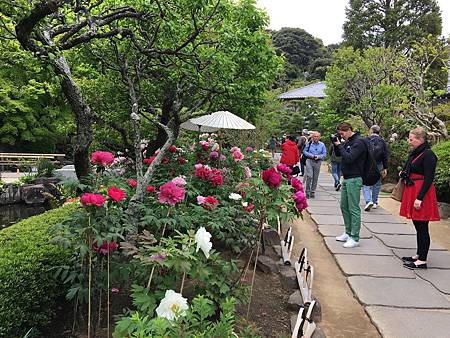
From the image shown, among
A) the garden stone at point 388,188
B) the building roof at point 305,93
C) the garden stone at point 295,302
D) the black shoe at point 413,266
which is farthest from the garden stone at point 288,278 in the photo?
the building roof at point 305,93

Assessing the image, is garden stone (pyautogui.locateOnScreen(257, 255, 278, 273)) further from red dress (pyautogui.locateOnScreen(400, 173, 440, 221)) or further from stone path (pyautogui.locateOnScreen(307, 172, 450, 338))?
red dress (pyautogui.locateOnScreen(400, 173, 440, 221))

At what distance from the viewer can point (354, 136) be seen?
15.7 ft

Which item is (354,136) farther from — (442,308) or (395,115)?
(395,115)

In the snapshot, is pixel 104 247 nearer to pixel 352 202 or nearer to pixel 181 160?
pixel 181 160

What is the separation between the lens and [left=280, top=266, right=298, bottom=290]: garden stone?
3.67m

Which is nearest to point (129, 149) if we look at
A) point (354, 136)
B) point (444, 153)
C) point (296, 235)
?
point (296, 235)

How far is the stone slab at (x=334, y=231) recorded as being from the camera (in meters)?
5.58

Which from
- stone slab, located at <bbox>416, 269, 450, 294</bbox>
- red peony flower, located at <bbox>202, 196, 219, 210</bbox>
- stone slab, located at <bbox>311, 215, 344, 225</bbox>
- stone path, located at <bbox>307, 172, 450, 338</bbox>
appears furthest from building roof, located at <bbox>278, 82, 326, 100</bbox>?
red peony flower, located at <bbox>202, 196, 219, 210</bbox>

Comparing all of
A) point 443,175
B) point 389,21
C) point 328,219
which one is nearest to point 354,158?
point 328,219

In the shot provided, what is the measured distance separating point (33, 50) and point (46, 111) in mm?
17180

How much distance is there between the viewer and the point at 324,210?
7.23 meters

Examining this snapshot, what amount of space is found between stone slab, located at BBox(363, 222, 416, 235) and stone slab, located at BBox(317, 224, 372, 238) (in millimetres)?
158

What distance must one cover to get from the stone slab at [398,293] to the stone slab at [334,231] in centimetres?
160

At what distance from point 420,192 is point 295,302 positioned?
6.28 ft
